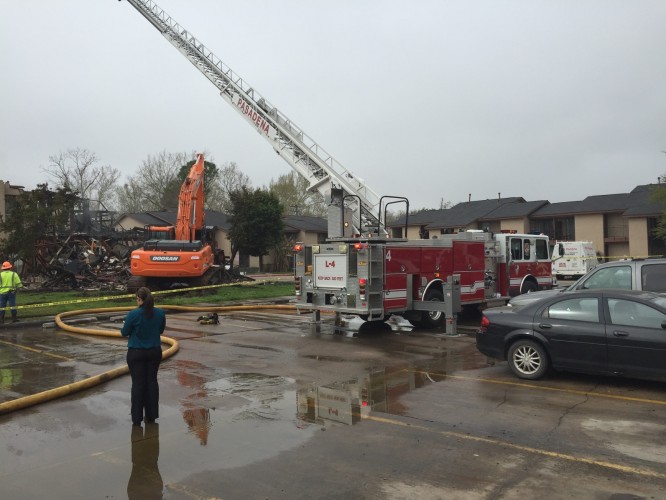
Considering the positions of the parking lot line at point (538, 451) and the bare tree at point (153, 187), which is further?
the bare tree at point (153, 187)

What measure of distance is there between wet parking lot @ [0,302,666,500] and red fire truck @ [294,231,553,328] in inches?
98.6

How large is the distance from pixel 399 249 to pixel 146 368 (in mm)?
7522

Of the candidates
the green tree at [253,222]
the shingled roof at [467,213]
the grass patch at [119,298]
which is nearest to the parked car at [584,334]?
the grass patch at [119,298]

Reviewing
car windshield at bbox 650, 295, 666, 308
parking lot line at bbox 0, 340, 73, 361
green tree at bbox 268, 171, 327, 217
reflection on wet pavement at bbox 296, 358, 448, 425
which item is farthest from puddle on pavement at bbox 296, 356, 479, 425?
green tree at bbox 268, 171, 327, 217

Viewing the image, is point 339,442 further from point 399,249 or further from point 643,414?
point 399,249

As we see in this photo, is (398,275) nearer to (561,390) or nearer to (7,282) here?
(561,390)

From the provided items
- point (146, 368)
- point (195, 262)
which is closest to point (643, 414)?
point (146, 368)

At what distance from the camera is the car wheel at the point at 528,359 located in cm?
806

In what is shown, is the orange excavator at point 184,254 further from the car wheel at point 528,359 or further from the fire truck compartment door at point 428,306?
the car wheel at point 528,359

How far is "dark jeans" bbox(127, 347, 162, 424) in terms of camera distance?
624 centimetres

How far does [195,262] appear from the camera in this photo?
67.6 feet

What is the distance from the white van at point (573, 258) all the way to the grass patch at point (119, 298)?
16250 mm

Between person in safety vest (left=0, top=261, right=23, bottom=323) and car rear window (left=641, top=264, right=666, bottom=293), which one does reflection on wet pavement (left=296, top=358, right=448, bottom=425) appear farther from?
person in safety vest (left=0, top=261, right=23, bottom=323)

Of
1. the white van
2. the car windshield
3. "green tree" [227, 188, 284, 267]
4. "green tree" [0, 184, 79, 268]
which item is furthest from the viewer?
"green tree" [227, 188, 284, 267]
